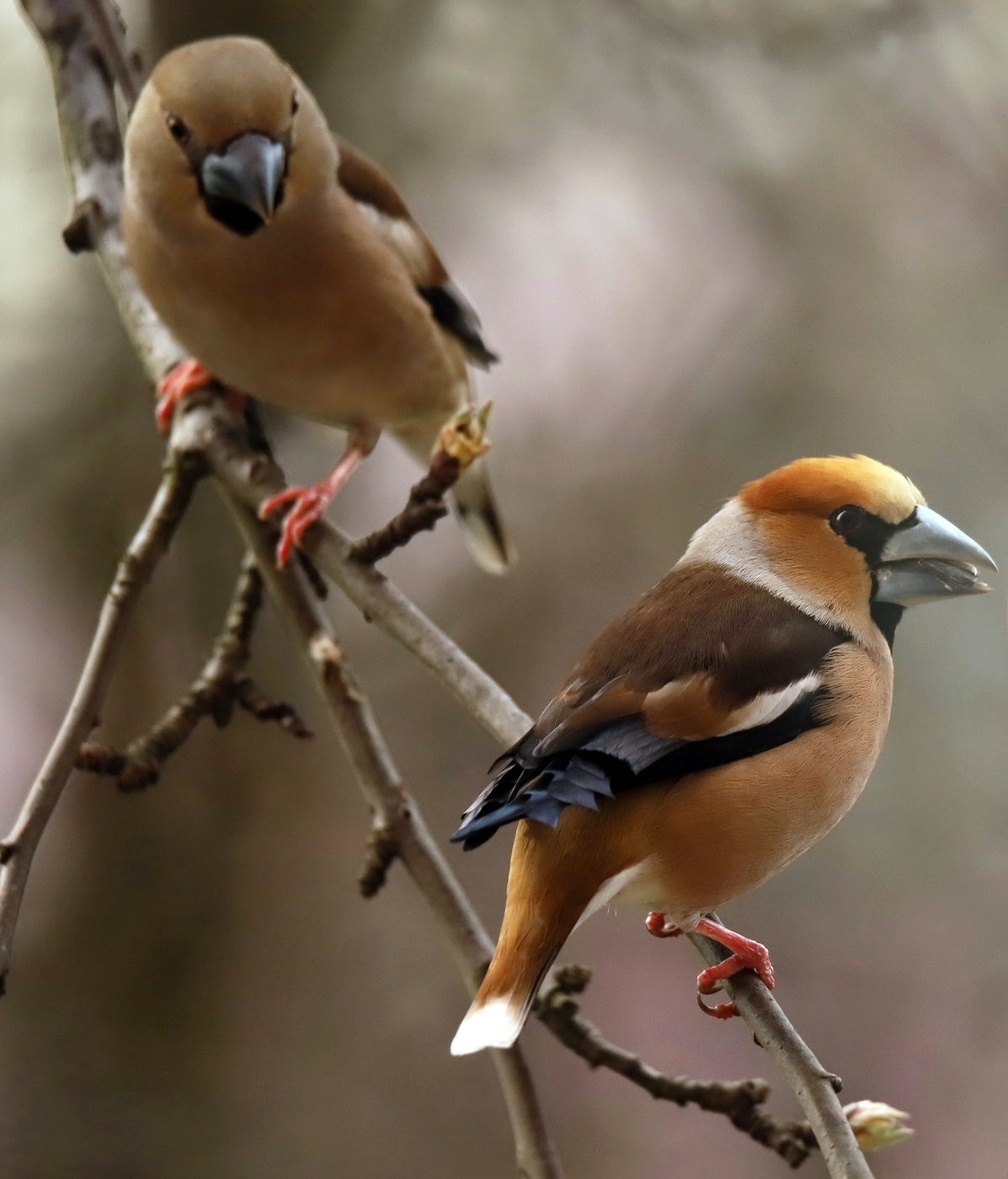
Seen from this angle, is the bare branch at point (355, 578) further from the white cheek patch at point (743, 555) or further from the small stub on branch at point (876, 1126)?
the small stub on branch at point (876, 1126)

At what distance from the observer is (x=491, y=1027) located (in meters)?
0.74

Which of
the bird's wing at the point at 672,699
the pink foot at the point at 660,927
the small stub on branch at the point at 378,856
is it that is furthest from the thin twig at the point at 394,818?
the bird's wing at the point at 672,699

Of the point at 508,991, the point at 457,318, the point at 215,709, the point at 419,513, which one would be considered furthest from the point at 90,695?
the point at 457,318

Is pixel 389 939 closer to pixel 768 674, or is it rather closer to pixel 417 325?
pixel 417 325

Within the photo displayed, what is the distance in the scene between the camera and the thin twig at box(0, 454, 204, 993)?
3.25 ft

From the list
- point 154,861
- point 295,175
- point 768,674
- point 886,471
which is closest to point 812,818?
point 768,674

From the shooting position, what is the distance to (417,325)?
62.2 inches

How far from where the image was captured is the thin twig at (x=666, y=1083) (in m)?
0.98

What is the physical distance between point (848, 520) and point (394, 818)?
511 millimetres

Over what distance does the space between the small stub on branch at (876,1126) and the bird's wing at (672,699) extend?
24cm

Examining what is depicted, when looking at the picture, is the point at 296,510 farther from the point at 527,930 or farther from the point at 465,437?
the point at 527,930

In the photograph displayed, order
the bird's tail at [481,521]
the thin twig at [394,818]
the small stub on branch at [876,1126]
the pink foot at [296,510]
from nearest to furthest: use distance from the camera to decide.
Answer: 1. the small stub on branch at [876,1126]
2. the thin twig at [394,818]
3. the pink foot at [296,510]
4. the bird's tail at [481,521]

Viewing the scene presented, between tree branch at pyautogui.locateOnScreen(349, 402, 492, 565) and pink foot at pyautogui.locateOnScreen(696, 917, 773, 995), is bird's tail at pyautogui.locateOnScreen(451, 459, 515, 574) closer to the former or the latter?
tree branch at pyautogui.locateOnScreen(349, 402, 492, 565)

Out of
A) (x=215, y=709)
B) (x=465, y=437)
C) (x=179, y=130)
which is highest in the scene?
(x=179, y=130)
